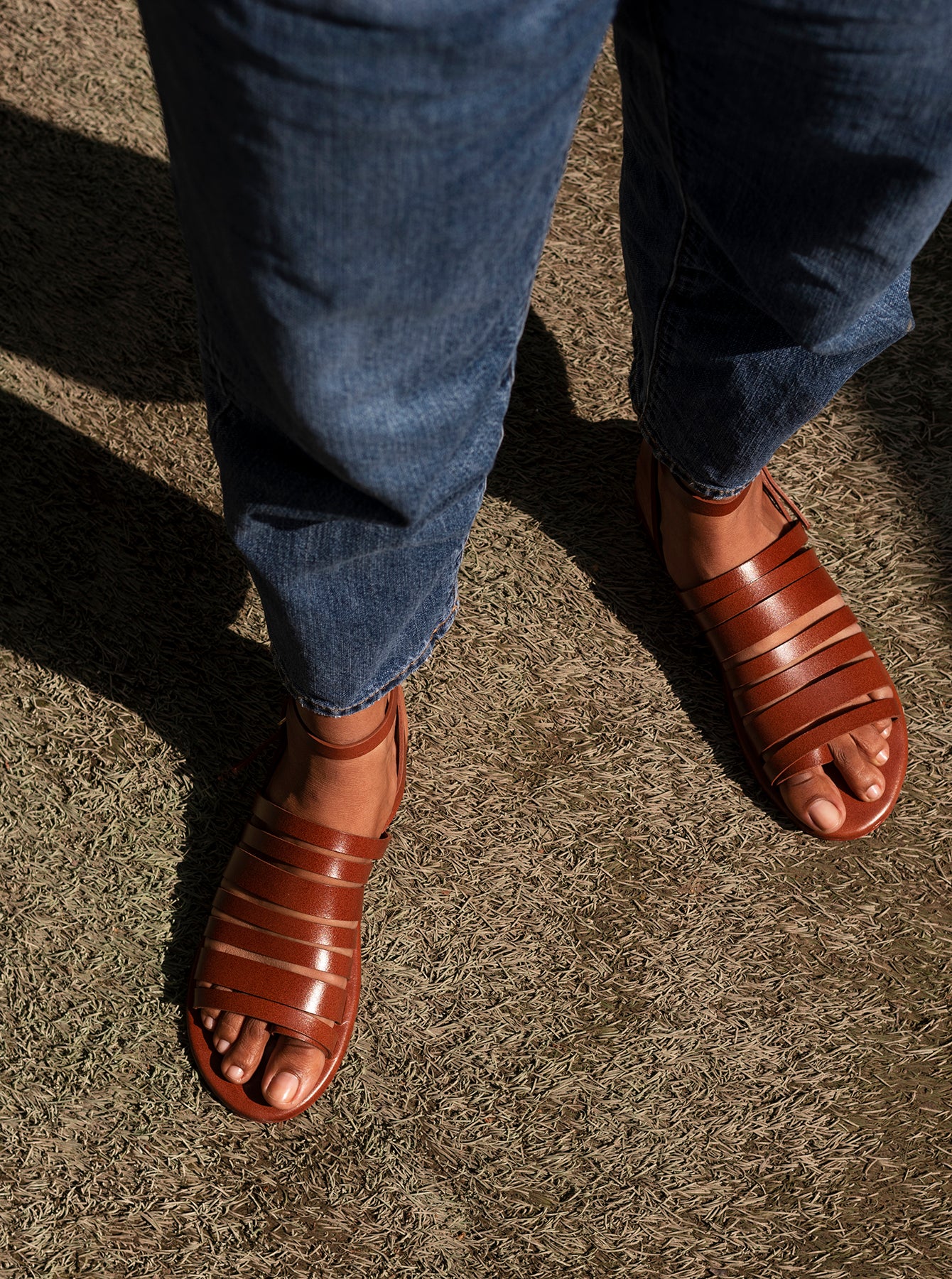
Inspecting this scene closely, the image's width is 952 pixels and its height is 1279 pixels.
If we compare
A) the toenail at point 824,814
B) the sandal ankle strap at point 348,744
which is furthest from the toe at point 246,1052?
the toenail at point 824,814

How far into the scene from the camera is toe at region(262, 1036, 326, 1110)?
0.83 m

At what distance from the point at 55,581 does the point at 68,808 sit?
250 mm

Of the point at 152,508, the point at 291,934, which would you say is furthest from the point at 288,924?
the point at 152,508

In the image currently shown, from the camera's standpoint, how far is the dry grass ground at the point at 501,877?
0.84 meters

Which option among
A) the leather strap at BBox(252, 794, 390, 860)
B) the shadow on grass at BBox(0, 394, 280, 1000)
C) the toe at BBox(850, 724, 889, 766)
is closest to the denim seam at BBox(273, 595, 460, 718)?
the leather strap at BBox(252, 794, 390, 860)

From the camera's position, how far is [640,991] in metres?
0.91

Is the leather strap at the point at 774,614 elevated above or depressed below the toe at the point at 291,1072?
above

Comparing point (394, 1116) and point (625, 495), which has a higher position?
point (625, 495)

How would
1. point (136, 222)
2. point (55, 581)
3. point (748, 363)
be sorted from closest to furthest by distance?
point (748, 363)
point (55, 581)
point (136, 222)

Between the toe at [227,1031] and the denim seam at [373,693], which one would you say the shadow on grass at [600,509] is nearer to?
the denim seam at [373,693]

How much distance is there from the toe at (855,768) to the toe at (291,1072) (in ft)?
1.85

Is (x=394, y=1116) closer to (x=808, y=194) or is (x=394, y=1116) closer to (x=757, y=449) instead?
(x=757, y=449)

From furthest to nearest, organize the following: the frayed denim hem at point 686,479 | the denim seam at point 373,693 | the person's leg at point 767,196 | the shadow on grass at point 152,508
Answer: the shadow on grass at point 152,508
the frayed denim hem at point 686,479
the denim seam at point 373,693
the person's leg at point 767,196

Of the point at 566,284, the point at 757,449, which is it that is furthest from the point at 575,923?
the point at 566,284
